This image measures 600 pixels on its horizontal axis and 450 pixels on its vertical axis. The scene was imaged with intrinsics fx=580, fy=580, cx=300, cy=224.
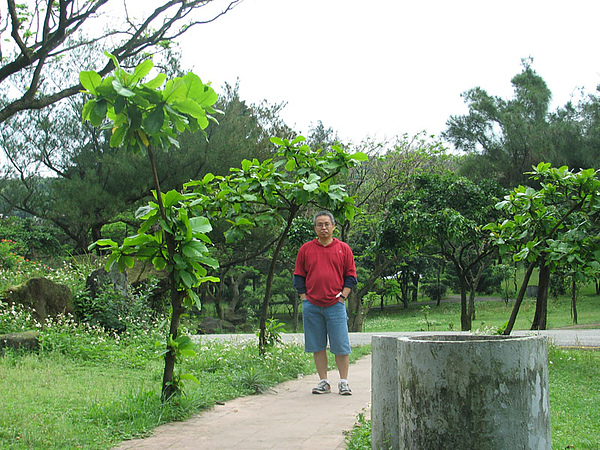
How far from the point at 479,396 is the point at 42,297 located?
8910mm

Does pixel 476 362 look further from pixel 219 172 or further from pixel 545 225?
pixel 219 172

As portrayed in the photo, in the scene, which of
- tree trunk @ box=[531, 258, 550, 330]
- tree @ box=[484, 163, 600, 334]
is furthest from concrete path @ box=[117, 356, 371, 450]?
tree trunk @ box=[531, 258, 550, 330]

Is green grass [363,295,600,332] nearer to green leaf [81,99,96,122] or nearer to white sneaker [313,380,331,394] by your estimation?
white sneaker [313,380,331,394]

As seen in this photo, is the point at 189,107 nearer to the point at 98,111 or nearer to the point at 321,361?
the point at 98,111

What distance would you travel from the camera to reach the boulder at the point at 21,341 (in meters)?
7.99

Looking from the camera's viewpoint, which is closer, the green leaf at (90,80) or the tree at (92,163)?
the green leaf at (90,80)

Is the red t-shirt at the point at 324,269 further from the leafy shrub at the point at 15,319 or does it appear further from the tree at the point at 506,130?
the tree at the point at 506,130

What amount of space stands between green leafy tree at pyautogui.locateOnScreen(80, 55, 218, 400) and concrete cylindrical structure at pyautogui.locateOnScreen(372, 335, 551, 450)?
2.39 metres

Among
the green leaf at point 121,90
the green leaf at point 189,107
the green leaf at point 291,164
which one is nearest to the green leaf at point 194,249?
the green leaf at point 189,107

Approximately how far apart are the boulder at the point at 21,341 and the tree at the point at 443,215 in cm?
906

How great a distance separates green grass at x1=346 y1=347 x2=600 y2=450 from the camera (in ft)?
13.5

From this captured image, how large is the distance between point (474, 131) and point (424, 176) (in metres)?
8.76

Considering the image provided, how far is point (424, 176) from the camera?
51.0ft

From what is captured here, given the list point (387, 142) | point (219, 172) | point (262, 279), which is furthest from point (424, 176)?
point (262, 279)
